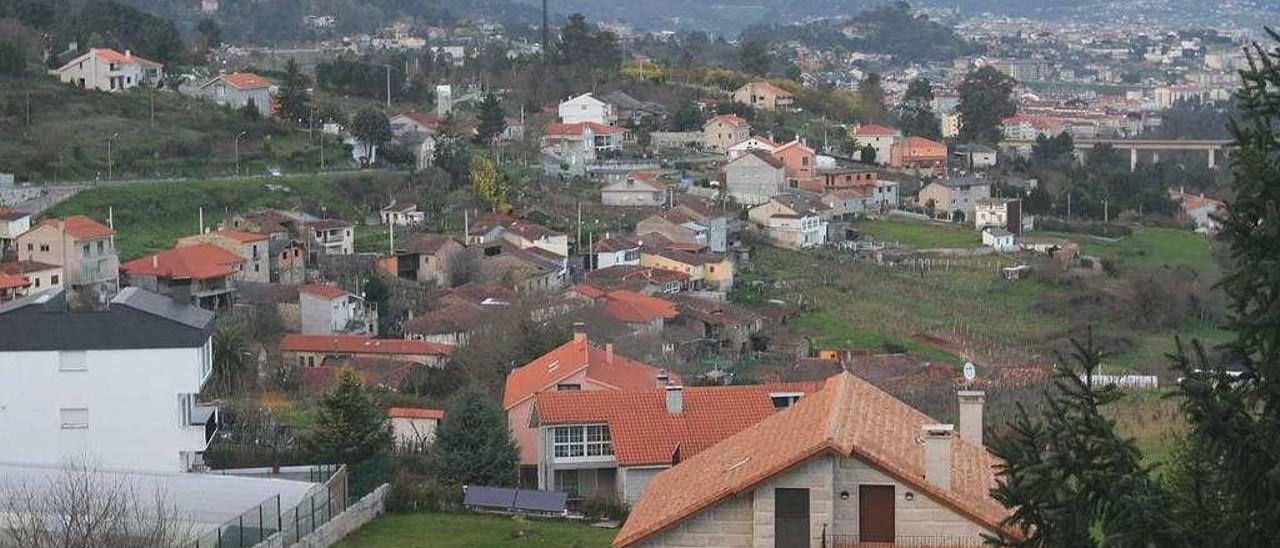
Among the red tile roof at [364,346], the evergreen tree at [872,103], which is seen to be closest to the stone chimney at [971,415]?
the red tile roof at [364,346]

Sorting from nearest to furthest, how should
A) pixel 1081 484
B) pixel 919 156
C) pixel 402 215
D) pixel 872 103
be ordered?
1. pixel 1081 484
2. pixel 402 215
3. pixel 919 156
4. pixel 872 103

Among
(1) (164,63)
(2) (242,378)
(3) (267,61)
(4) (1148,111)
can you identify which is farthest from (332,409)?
(4) (1148,111)

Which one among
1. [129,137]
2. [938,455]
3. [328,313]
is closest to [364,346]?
[328,313]

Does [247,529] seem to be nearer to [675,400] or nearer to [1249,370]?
[675,400]

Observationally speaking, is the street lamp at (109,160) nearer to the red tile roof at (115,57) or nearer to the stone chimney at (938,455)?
Answer: the red tile roof at (115,57)

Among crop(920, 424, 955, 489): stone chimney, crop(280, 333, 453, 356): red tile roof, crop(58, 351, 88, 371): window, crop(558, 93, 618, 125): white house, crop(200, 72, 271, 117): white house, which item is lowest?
crop(280, 333, 453, 356): red tile roof

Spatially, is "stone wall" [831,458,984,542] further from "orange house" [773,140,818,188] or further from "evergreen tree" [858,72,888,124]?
"evergreen tree" [858,72,888,124]

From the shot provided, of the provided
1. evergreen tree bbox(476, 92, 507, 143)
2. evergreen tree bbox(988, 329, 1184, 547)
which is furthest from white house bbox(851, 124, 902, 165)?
evergreen tree bbox(988, 329, 1184, 547)
